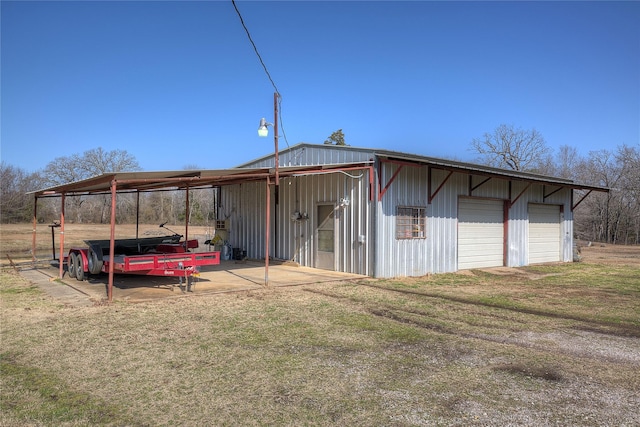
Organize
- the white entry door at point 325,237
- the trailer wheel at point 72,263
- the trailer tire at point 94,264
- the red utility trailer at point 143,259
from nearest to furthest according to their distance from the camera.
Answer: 1. the red utility trailer at point 143,259
2. the trailer tire at point 94,264
3. the trailer wheel at point 72,263
4. the white entry door at point 325,237

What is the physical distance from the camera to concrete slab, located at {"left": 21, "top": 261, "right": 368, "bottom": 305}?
8425mm

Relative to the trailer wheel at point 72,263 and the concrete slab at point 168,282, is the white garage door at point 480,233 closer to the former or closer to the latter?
the concrete slab at point 168,282

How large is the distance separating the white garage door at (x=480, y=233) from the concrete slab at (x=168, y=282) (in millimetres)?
4610

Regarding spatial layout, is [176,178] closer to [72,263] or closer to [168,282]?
[168,282]

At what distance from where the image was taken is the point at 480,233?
14.5 meters

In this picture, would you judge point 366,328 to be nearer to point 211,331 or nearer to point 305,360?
point 305,360

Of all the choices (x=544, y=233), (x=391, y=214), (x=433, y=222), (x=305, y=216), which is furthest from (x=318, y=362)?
(x=544, y=233)

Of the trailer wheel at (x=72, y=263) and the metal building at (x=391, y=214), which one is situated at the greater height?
the metal building at (x=391, y=214)

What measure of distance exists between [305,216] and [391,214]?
2.97m

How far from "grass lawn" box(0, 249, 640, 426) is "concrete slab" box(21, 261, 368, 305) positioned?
743mm

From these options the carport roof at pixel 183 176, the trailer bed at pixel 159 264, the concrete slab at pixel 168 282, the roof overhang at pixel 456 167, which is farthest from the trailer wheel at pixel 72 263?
the roof overhang at pixel 456 167

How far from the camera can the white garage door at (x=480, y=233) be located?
1390 centimetres

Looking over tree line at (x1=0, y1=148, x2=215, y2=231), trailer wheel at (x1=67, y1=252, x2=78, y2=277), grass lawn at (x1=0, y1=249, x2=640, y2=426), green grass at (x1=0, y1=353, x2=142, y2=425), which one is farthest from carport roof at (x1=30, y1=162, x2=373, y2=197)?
tree line at (x1=0, y1=148, x2=215, y2=231)

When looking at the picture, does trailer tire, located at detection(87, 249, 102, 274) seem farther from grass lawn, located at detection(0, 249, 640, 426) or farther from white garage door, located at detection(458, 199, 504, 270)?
white garage door, located at detection(458, 199, 504, 270)
